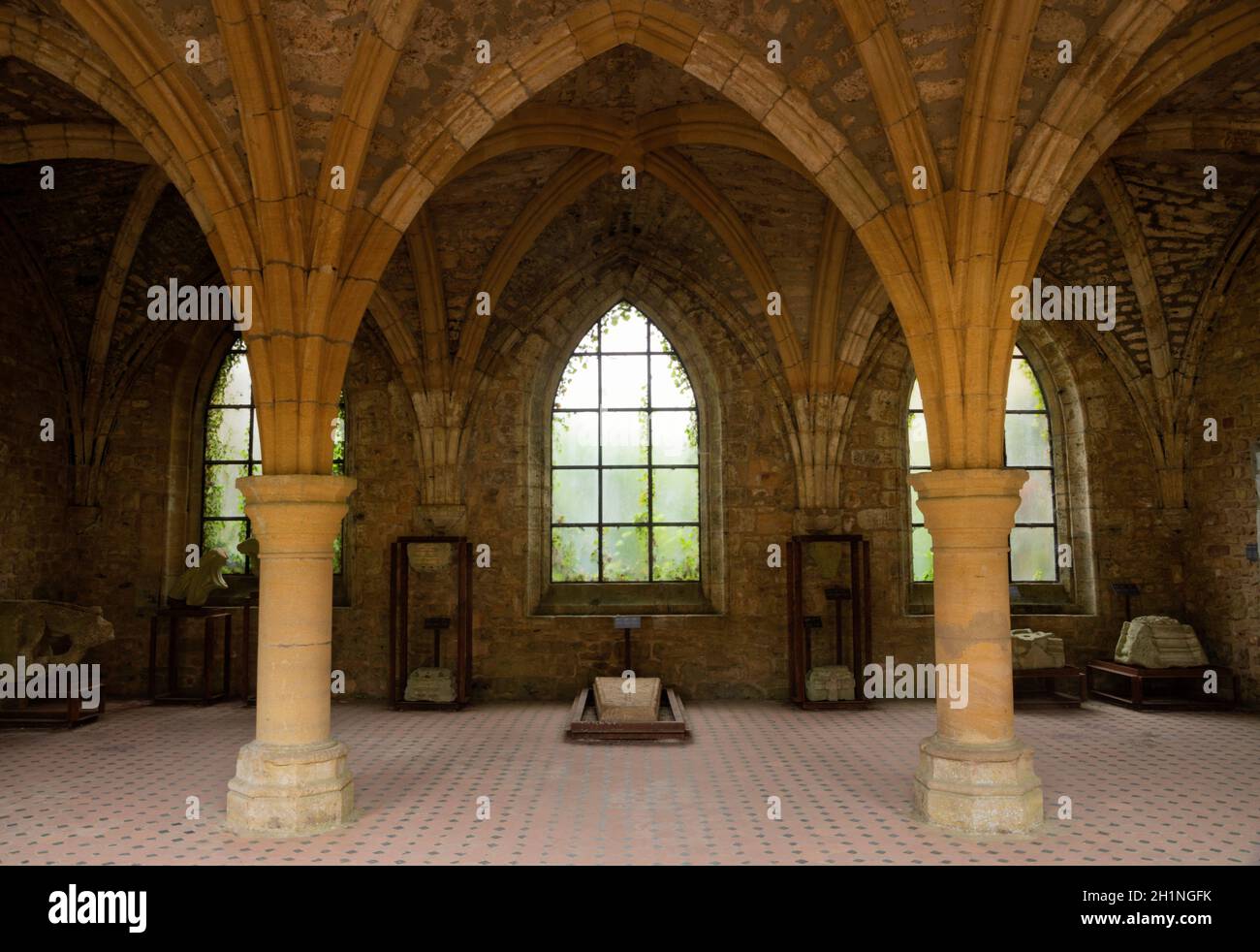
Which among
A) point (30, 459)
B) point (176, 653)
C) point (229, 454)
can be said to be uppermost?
point (229, 454)

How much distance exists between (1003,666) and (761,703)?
479 cm

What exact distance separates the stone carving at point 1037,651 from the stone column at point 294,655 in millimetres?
6656

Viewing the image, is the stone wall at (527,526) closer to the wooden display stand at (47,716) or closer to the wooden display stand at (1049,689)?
the wooden display stand at (1049,689)

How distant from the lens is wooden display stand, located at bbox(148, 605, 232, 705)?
975 centimetres

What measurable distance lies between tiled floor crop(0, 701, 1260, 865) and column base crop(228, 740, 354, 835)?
0.46ft

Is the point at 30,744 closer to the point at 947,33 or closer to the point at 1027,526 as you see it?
the point at 947,33

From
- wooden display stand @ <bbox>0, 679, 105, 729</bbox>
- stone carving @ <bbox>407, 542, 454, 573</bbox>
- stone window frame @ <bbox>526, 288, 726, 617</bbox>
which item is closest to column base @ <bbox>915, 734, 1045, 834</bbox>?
stone window frame @ <bbox>526, 288, 726, 617</bbox>

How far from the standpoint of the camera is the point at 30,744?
777 centimetres

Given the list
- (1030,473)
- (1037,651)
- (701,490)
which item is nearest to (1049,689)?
(1037,651)

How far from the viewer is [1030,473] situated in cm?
1092

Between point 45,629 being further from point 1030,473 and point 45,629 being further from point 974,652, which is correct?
point 1030,473

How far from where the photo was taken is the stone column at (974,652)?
528 centimetres

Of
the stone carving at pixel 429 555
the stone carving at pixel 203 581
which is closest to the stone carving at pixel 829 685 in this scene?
the stone carving at pixel 429 555

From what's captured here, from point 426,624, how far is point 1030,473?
701 centimetres
